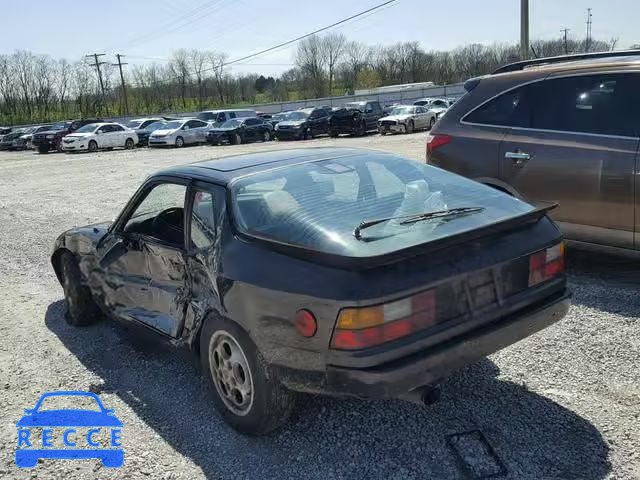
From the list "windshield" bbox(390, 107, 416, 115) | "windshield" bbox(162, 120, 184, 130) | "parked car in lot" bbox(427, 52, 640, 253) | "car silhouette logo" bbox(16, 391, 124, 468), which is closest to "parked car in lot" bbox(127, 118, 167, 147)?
"windshield" bbox(162, 120, 184, 130)

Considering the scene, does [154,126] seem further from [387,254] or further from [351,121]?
[387,254]

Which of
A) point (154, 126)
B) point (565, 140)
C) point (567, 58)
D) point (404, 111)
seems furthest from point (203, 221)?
Result: point (154, 126)

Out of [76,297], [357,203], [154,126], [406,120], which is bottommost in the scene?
[76,297]

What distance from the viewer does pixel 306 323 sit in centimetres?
262

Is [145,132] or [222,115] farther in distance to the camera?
[222,115]

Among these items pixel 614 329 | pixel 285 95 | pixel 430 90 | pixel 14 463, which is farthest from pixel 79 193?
pixel 285 95

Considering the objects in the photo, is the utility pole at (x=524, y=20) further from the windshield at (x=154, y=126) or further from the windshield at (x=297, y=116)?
the windshield at (x=154, y=126)

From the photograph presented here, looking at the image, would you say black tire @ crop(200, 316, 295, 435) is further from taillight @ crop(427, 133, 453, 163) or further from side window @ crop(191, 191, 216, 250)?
taillight @ crop(427, 133, 453, 163)

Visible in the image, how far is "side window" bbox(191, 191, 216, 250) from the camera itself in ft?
10.6

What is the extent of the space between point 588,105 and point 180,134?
93.8 feet

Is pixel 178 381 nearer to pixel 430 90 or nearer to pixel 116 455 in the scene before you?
pixel 116 455

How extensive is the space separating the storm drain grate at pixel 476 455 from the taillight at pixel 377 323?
2.30ft

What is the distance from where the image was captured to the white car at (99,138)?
32125mm

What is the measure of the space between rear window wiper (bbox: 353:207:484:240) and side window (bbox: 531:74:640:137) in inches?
93.0
